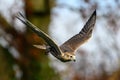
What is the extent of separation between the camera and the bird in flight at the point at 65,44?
12.7 feet

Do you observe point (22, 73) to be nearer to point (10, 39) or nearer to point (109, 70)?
point (10, 39)

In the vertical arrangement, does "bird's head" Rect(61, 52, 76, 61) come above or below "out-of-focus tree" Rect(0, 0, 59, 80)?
below

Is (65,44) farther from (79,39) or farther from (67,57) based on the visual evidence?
(67,57)

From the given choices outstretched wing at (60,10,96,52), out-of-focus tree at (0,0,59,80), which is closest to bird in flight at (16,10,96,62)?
outstretched wing at (60,10,96,52)

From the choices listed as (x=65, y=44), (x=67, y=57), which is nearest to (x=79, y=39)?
(x=65, y=44)

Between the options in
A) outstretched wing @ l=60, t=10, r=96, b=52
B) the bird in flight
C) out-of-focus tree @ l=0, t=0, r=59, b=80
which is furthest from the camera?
out-of-focus tree @ l=0, t=0, r=59, b=80

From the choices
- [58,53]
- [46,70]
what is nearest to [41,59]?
[46,70]

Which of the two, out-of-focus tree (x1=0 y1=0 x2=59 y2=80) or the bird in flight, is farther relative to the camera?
out-of-focus tree (x1=0 y1=0 x2=59 y2=80)

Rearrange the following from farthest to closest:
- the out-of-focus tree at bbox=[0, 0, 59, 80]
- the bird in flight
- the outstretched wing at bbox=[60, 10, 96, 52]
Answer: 1. the out-of-focus tree at bbox=[0, 0, 59, 80]
2. the outstretched wing at bbox=[60, 10, 96, 52]
3. the bird in flight

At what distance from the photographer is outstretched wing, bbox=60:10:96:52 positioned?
4.22m

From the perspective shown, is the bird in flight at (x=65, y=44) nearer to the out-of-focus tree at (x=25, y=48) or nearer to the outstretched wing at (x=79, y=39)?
the outstretched wing at (x=79, y=39)

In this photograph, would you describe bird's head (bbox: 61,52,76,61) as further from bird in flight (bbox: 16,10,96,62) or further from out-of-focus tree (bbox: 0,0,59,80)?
out-of-focus tree (bbox: 0,0,59,80)

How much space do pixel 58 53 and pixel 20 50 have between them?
12390mm

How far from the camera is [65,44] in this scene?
172 inches
